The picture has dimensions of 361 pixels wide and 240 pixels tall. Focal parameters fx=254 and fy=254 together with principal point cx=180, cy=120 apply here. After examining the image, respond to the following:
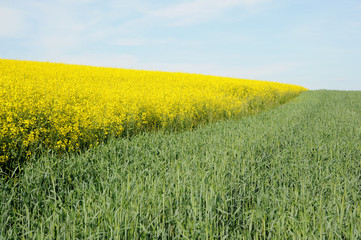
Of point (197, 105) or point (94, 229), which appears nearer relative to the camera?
point (94, 229)

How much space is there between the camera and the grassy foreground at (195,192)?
78.5 inches

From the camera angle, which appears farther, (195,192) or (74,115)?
(74,115)

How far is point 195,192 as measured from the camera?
242 centimetres

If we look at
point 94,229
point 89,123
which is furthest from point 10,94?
point 94,229

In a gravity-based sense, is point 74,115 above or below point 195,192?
above

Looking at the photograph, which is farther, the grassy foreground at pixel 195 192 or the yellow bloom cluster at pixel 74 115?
the yellow bloom cluster at pixel 74 115

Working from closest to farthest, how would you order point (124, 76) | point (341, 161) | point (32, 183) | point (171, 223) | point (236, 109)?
1. point (171, 223)
2. point (32, 183)
3. point (341, 161)
4. point (236, 109)
5. point (124, 76)

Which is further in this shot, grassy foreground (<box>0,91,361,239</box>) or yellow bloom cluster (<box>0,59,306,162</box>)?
yellow bloom cluster (<box>0,59,306,162</box>)

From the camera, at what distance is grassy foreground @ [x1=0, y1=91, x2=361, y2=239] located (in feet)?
6.54

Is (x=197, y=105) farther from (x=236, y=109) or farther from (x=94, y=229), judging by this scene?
(x=94, y=229)

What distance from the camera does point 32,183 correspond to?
303 cm

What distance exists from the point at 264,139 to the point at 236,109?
5.25m

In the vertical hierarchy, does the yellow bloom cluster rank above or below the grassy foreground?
above

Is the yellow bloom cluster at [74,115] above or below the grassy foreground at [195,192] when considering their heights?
above
